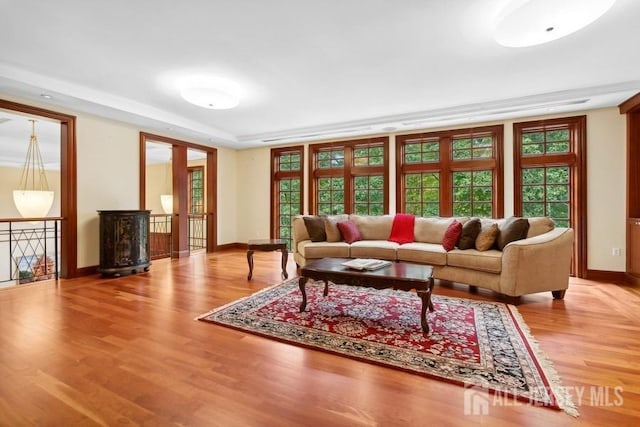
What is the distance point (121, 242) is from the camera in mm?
4453

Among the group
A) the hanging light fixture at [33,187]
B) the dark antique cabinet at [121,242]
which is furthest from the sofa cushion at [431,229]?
the hanging light fixture at [33,187]

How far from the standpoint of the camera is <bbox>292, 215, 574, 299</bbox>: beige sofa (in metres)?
3.19

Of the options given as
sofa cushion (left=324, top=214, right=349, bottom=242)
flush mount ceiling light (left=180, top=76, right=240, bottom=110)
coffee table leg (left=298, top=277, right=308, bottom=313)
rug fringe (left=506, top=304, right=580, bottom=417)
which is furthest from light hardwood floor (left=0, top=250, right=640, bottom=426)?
flush mount ceiling light (left=180, top=76, right=240, bottom=110)

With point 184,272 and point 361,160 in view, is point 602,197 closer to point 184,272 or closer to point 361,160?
point 361,160

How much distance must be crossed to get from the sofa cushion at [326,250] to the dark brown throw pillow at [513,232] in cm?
194

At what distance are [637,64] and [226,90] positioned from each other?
4569 mm

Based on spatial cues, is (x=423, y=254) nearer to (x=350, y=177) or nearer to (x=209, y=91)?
(x=350, y=177)

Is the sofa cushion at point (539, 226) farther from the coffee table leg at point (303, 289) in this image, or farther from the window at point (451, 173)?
the coffee table leg at point (303, 289)

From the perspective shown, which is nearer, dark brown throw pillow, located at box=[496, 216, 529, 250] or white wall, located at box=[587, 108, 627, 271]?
dark brown throw pillow, located at box=[496, 216, 529, 250]

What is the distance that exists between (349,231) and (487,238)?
6.03 feet

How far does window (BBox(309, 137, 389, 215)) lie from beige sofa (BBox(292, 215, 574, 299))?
1.05 meters

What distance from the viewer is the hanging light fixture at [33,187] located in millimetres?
4371

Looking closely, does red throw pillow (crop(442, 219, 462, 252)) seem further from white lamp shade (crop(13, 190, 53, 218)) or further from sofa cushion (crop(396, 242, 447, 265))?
white lamp shade (crop(13, 190, 53, 218))

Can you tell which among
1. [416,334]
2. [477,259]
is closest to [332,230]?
[477,259]
